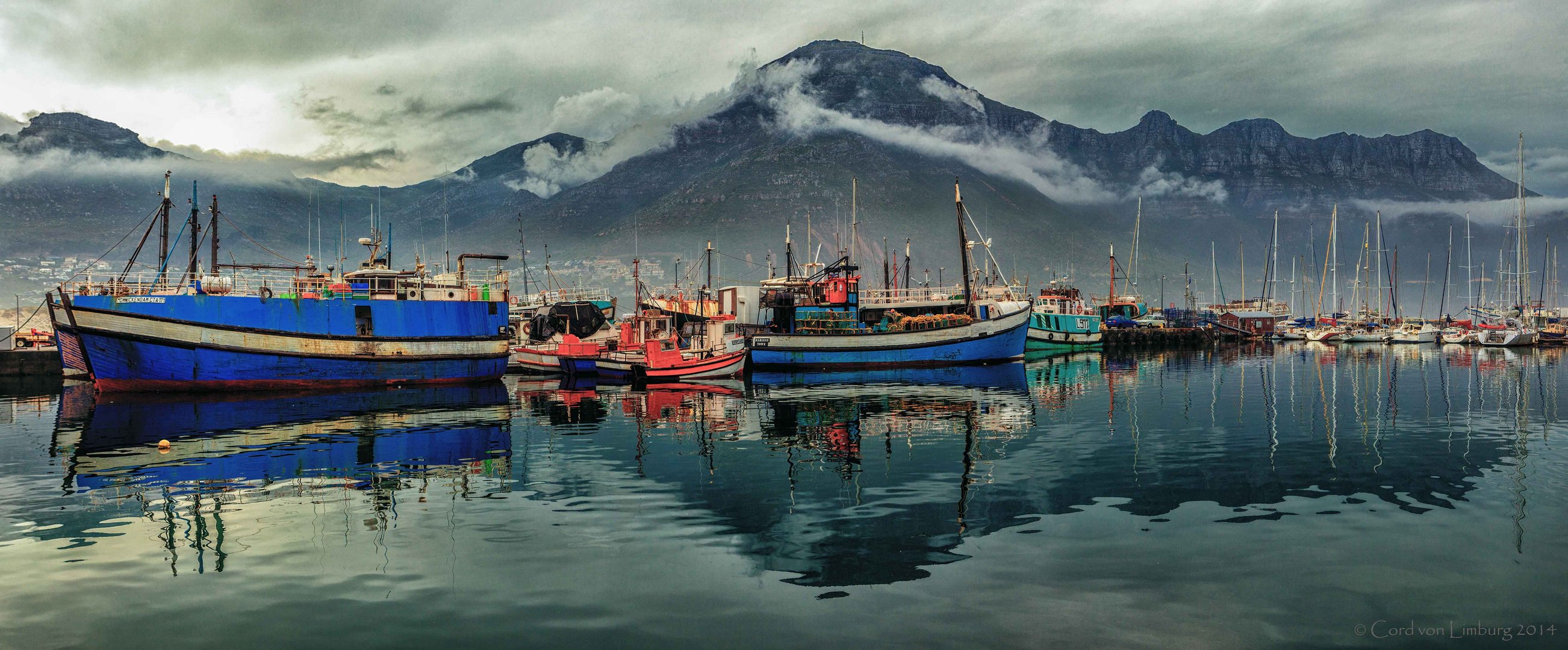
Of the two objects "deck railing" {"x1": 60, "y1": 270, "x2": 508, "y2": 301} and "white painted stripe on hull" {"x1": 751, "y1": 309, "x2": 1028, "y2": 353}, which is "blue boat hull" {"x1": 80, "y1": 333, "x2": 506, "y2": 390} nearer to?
"deck railing" {"x1": 60, "y1": 270, "x2": 508, "y2": 301}

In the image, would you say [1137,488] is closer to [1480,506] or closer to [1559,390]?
[1480,506]

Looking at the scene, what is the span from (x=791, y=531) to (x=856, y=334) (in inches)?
1767

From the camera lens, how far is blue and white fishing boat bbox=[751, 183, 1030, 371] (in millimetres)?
59031

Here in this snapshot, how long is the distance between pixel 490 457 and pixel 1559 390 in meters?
47.0

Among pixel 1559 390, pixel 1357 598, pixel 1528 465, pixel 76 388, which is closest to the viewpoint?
pixel 1357 598

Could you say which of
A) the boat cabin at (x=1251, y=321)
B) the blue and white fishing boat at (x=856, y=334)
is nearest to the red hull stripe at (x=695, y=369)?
the blue and white fishing boat at (x=856, y=334)

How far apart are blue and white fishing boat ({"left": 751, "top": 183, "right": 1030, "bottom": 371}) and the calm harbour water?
1113 inches

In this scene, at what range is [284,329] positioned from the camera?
139 feet


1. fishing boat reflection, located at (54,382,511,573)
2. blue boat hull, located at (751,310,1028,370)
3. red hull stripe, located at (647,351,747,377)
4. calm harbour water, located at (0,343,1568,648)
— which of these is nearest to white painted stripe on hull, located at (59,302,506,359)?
fishing boat reflection, located at (54,382,511,573)

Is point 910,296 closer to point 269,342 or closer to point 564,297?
point 564,297

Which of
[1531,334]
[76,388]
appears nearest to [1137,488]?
[76,388]

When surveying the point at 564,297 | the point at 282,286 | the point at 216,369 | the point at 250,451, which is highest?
the point at 282,286

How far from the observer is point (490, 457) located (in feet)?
74.5

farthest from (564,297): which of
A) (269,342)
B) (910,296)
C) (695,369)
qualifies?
(269,342)
